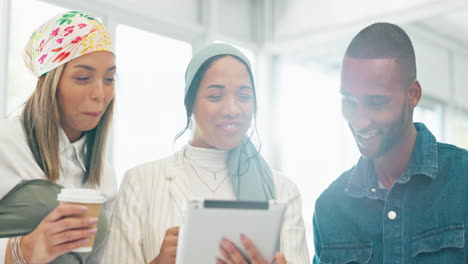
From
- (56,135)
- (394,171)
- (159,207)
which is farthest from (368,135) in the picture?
(56,135)

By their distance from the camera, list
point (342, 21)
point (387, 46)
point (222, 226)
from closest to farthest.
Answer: point (222, 226), point (387, 46), point (342, 21)

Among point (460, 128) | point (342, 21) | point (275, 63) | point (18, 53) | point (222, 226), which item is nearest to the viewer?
point (222, 226)

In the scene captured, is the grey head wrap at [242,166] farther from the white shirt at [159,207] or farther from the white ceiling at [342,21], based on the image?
the white ceiling at [342,21]

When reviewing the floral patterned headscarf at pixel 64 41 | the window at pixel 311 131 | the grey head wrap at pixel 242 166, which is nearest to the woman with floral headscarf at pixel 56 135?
the floral patterned headscarf at pixel 64 41

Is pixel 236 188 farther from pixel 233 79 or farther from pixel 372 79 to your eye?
pixel 372 79

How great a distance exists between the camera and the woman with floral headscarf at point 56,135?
148 cm

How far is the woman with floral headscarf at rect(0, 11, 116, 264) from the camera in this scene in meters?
1.48

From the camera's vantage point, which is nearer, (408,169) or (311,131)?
(408,169)

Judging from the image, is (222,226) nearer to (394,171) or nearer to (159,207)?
(159,207)

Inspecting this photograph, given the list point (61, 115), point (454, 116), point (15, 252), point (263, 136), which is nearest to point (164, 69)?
point (263, 136)

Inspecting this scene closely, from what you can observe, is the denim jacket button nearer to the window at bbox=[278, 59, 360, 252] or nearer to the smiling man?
the smiling man

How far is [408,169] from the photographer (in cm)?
149

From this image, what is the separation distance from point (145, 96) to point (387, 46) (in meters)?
2.75

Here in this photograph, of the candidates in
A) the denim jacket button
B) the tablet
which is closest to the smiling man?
the denim jacket button
